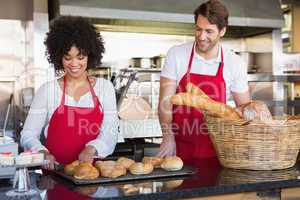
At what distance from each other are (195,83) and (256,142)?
2.05 ft

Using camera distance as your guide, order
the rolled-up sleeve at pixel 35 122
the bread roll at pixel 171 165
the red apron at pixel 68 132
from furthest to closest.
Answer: the red apron at pixel 68 132 < the rolled-up sleeve at pixel 35 122 < the bread roll at pixel 171 165

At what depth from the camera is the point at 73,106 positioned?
190cm

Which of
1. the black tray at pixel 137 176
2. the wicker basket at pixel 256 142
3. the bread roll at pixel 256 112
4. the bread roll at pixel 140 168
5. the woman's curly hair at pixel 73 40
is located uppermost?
the woman's curly hair at pixel 73 40

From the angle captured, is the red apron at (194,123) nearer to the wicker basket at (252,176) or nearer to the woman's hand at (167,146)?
the woman's hand at (167,146)

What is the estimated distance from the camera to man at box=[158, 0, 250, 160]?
6.42ft

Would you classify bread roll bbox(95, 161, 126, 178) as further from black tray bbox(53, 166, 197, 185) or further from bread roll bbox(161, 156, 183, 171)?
bread roll bbox(161, 156, 183, 171)

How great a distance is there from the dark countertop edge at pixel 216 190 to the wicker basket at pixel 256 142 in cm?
15

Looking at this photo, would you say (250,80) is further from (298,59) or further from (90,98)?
(90,98)

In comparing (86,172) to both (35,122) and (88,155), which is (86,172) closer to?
(88,155)

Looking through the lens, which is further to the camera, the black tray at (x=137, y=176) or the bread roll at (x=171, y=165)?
the bread roll at (x=171, y=165)

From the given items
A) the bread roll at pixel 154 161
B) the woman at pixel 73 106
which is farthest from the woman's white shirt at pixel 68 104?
the bread roll at pixel 154 161

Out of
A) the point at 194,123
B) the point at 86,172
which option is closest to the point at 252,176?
the point at 86,172

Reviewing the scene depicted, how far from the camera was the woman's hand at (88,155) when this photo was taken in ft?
5.14

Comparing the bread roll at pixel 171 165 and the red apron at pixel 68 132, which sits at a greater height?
the red apron at pixel 68 132
